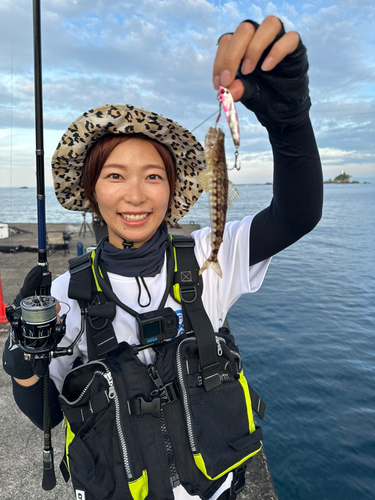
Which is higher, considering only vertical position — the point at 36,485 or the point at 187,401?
the point at 187,401

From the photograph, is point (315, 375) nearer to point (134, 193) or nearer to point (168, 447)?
point (168, 447)

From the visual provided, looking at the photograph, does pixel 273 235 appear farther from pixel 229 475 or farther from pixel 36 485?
pixel 36 485

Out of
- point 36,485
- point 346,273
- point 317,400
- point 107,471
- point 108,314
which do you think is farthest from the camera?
point 346,273

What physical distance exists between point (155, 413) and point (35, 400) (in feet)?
3.41

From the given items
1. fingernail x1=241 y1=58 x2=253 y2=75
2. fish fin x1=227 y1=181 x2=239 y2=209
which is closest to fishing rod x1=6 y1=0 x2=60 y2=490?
fish fin x1=227 y1=181 x2=239 y2=209

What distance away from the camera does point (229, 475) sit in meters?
2.44

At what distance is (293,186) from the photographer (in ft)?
6.75

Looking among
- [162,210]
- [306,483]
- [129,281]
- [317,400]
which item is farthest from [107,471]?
[317,400]

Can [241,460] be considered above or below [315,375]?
above

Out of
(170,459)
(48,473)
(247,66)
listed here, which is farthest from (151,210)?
(48,473)

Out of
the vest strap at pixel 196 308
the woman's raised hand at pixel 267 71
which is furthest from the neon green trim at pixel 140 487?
the woman's raised hand at pixel 267 71

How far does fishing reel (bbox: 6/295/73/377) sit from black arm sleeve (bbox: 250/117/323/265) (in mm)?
1536

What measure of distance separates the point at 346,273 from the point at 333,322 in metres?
7.00

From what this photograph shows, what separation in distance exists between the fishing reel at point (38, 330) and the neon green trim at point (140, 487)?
88cm
